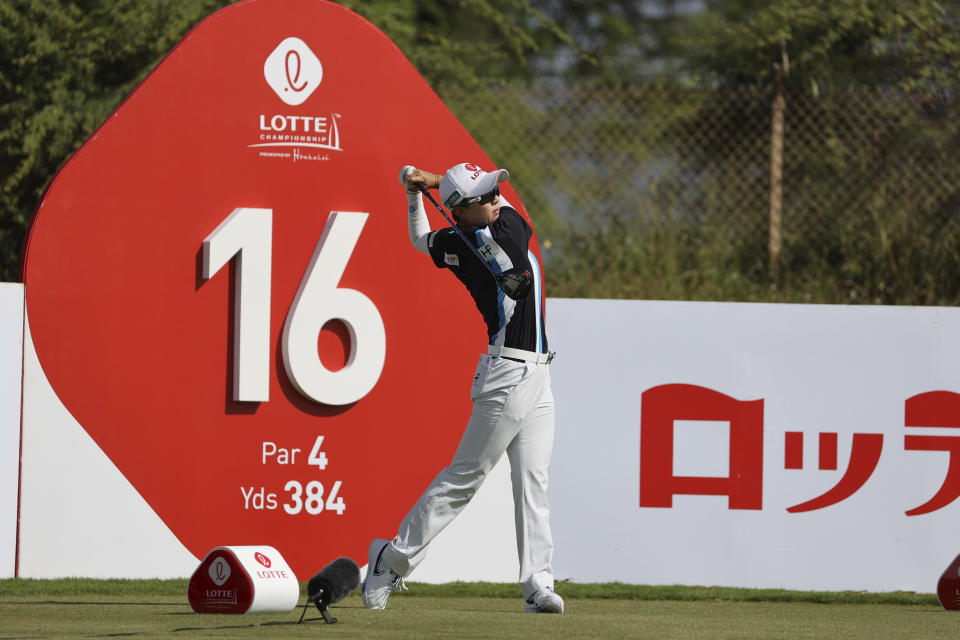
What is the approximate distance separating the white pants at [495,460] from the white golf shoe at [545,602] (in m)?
0.03

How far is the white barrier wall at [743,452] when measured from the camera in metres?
7.44

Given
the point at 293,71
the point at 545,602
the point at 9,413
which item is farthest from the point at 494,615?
the point at 293,71

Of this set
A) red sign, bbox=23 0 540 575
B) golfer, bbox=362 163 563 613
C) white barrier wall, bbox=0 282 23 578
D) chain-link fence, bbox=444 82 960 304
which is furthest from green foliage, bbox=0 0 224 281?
golfer, bbox=362 163 563 613

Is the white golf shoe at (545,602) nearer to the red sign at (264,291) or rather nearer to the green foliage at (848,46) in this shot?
the red sign at (264,291)

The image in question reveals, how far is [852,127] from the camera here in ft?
34.7

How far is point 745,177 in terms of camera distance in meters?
10.5

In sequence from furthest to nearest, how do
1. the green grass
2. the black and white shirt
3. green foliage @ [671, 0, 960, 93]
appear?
green foliage @ [671, 0, 960, 93] → the black and white shirt → the green grass

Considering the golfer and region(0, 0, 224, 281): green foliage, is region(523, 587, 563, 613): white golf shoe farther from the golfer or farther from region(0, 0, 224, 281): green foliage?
region(0, 0, 224, 281): green foliage

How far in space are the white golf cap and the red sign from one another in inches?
62.9

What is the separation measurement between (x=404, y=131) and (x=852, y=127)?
14.6ft

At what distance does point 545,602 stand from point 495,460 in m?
0.62

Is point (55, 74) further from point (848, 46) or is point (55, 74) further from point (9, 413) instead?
point (848, 46)

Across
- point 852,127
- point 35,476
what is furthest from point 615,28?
point 35,476

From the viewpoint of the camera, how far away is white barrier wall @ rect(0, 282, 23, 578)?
6879mm
